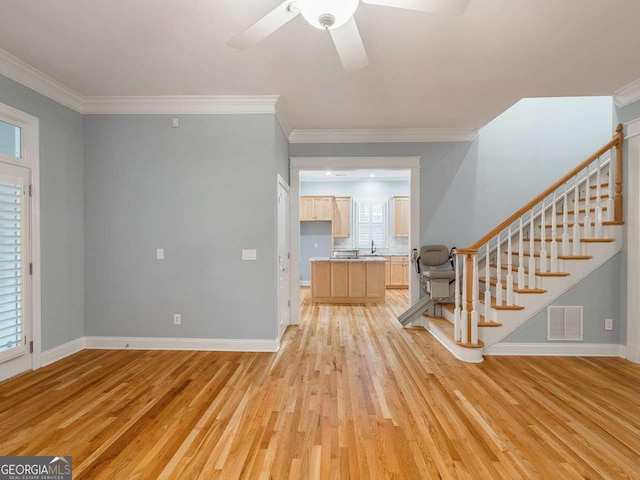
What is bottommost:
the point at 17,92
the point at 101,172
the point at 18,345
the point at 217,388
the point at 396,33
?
the point at 217,388

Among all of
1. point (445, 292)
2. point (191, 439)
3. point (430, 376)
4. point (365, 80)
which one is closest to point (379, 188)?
point (445, 292)

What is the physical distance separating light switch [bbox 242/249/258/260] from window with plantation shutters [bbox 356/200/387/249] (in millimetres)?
5420

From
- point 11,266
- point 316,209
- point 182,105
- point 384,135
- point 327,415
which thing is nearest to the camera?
point 327,415

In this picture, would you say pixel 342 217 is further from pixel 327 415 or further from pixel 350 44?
pixel 350 44

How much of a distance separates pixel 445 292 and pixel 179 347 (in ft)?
11.5

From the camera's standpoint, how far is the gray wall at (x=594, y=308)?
139 inches

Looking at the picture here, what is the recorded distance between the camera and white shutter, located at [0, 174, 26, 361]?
288 cm

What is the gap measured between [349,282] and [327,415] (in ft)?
13.5

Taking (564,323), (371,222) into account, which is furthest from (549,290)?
(371,222)

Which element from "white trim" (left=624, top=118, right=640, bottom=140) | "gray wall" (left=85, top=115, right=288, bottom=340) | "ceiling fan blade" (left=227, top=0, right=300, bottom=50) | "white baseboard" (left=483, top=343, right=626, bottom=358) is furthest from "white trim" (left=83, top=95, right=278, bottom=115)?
"white trim" (left=624, top=118, right=640, bottom=140)

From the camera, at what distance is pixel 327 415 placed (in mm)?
2355

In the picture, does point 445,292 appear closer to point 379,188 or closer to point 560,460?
point 560,460

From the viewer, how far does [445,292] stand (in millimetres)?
4504

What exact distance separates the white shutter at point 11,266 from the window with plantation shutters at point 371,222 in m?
6.97
